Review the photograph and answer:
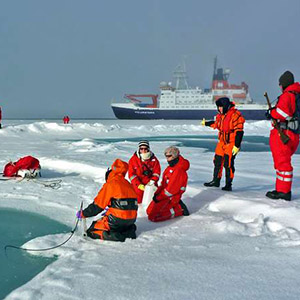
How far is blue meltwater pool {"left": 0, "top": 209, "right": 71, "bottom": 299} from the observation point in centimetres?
192

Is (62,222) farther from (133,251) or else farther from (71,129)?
(71,129)

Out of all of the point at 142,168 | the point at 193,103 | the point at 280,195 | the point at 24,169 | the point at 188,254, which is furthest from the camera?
the point at 193,103

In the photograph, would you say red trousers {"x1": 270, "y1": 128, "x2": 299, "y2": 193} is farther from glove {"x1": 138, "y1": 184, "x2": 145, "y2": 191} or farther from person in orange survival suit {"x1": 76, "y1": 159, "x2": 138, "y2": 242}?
person in orange survival suit {"x1": 76, "y1": 159, "x2": 138, "y2": 242}

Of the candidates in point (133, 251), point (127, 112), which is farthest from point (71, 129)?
point (127, 112)

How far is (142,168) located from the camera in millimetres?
3654

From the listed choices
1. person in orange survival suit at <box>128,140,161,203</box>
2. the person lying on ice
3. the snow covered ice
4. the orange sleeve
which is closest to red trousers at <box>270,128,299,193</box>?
the snow covered ice

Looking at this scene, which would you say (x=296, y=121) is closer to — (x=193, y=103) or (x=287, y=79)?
(x=287, y=79)

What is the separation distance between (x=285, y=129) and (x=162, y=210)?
5.52 feet

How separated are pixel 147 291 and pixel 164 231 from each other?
3.53ft

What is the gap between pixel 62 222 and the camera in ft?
9.99

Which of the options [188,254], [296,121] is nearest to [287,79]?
[296,121]

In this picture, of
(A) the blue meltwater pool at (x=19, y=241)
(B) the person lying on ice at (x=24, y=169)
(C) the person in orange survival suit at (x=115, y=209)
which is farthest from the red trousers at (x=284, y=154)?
(B) the person lying on ice at (x=24, y=169)

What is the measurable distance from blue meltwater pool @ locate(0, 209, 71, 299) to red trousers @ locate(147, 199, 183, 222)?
0.87m

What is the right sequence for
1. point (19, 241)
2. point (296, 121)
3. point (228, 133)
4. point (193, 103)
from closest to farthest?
1. point (19, 241)
2. point (296, 121)
3. point (228, 133)
4. point (193, 103)
